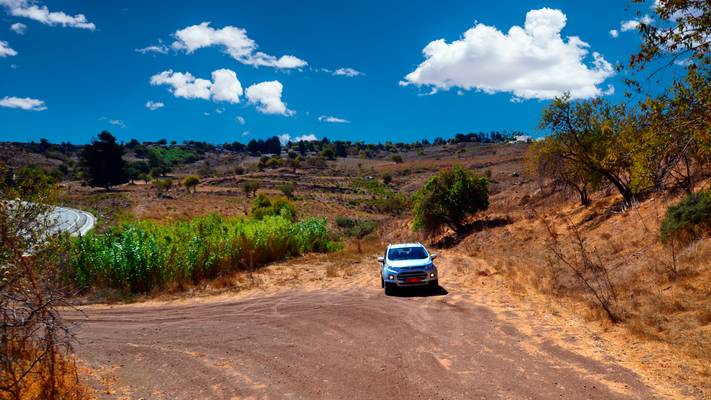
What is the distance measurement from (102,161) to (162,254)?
2702 inches

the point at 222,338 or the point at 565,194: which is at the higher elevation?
the point at 565,194

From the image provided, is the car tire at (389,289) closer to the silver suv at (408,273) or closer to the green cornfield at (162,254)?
the silver suv at (408,273)

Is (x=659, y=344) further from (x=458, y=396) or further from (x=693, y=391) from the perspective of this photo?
(x=458, y=396)

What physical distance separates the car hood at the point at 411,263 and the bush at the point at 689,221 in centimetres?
768

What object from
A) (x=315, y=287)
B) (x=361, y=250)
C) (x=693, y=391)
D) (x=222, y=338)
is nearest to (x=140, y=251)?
(x=315, y=287)

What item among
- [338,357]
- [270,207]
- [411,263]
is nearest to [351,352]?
[338,357]

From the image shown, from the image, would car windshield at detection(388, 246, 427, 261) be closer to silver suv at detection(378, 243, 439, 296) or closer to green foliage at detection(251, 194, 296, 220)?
silver suv at detection(378, 243, 439, 296)

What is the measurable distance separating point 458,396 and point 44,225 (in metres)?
6.69

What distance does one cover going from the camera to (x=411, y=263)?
1658 cm

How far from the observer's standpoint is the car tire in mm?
16347

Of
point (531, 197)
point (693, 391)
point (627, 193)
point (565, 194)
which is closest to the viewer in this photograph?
point (693, 391)

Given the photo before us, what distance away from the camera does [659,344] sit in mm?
9008

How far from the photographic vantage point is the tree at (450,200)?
34219 mm

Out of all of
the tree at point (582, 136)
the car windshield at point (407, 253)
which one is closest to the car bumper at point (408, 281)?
the car windshield at point (407, 253)
